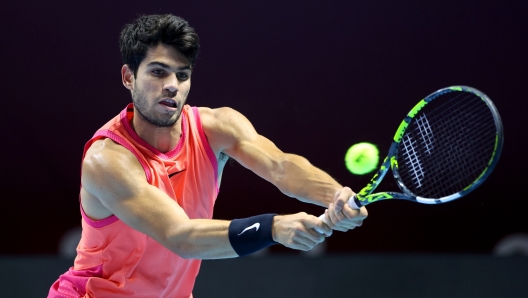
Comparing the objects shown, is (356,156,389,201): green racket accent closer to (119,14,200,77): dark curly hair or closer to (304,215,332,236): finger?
(304,215,332,236): finger

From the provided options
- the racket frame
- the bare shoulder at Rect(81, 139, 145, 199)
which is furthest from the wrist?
the bare shoulder at Rect(81, 139, 145, 199)

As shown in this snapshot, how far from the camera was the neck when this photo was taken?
3.35 m

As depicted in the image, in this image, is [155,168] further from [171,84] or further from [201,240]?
[201,240]

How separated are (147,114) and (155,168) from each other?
10.1 inches

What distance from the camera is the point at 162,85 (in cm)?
325

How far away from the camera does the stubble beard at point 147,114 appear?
3.29 m

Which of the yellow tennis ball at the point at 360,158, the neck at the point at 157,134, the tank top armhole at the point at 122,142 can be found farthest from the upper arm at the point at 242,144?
the yellow tennis ball at the point at 360,158

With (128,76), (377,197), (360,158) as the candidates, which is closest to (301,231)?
(377,197)

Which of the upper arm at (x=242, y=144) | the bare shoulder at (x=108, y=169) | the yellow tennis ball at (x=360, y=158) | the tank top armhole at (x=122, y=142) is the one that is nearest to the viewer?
the bare shoulder at (x=108, y=169)

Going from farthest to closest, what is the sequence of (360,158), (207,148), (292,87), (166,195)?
(360,158) < (292,87) < (207,148) < (166,195)

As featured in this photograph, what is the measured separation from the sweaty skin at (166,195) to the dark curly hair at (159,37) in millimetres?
36

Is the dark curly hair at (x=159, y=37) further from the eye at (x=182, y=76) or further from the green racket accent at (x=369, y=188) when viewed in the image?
the green racket accent at (x=369, y=188)

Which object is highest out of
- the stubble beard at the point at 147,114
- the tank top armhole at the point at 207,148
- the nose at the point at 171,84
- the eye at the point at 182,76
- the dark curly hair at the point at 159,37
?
the dark curly hair at the point at 159,37

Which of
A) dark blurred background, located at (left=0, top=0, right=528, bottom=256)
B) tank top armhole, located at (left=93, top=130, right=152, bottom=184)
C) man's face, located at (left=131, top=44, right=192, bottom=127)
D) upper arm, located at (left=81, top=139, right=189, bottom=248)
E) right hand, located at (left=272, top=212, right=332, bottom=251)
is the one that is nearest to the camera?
right hand, located at (left=272, top=212, right=332, bottom=251)
